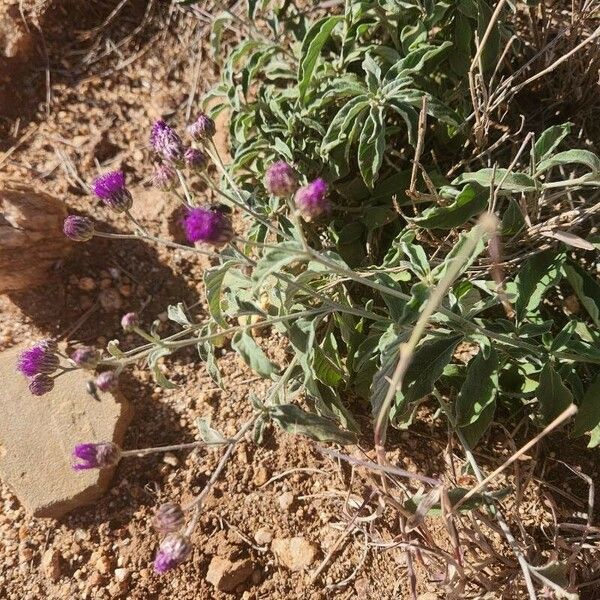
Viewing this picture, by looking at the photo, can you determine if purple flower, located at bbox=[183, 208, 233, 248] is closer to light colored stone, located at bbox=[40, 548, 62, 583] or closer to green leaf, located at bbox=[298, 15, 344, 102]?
green leaf, located at bbox=[298, 15, 344, 102]

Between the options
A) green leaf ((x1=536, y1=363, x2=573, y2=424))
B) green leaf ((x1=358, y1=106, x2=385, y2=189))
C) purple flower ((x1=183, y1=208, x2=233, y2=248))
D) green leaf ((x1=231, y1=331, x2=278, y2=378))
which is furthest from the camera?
green leaf ((x1=358, y1=106, x2=385, y2=189))

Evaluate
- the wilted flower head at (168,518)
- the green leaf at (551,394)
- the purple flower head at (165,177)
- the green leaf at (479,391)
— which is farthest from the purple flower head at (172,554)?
the green leaf at (551,394)

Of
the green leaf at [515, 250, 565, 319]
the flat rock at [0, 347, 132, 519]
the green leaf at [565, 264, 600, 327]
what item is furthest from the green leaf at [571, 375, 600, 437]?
the flat rock at [0, 347, 132, 519]

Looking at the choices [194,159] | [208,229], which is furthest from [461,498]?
[194,159]

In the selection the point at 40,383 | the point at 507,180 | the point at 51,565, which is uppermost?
the point at 507,180

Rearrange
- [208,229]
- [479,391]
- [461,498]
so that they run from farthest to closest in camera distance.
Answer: [479,391], [461,498], [208,229]

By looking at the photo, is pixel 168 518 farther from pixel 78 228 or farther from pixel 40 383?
pixel 78 228

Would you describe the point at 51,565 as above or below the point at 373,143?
below
